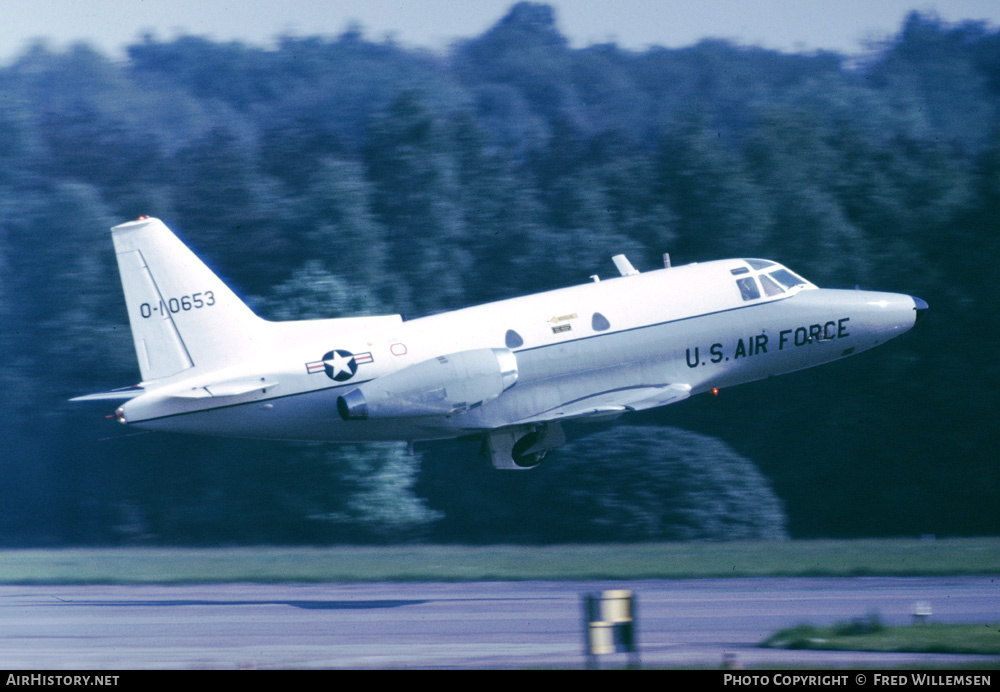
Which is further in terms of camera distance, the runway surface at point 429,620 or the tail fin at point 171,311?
the tail fin at point 171,311

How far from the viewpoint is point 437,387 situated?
78.2 feet

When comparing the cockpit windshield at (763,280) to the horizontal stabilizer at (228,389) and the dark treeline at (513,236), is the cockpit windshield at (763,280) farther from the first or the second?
the horizontal stabilizer at (228,389)

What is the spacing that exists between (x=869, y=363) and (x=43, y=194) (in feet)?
109

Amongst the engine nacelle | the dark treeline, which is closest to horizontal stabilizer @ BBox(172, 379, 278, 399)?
the engine nacelle

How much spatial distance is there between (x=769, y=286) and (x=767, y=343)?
1.29 metres

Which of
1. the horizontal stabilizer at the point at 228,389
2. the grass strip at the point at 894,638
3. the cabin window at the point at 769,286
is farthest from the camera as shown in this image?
the cabin window at the point at 769,286

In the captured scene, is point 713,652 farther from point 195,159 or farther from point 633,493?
point 195,159

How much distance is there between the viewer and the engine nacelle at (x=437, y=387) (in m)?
23.5

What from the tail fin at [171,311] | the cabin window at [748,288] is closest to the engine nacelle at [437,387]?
the tail fin at [171,311]

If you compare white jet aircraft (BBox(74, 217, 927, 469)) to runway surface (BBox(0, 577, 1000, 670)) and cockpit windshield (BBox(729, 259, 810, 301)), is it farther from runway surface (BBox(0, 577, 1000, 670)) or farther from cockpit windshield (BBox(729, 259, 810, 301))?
runway surface (BBox(0, 577, 1000, 670))

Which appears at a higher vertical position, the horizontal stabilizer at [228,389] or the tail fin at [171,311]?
the tail fin at [171,311]

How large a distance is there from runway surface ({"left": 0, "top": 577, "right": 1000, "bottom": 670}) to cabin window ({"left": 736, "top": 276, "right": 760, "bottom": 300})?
21.1 ft

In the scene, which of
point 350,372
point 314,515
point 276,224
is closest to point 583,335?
point 350,372

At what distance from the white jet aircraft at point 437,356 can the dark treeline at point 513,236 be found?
9.71 m
